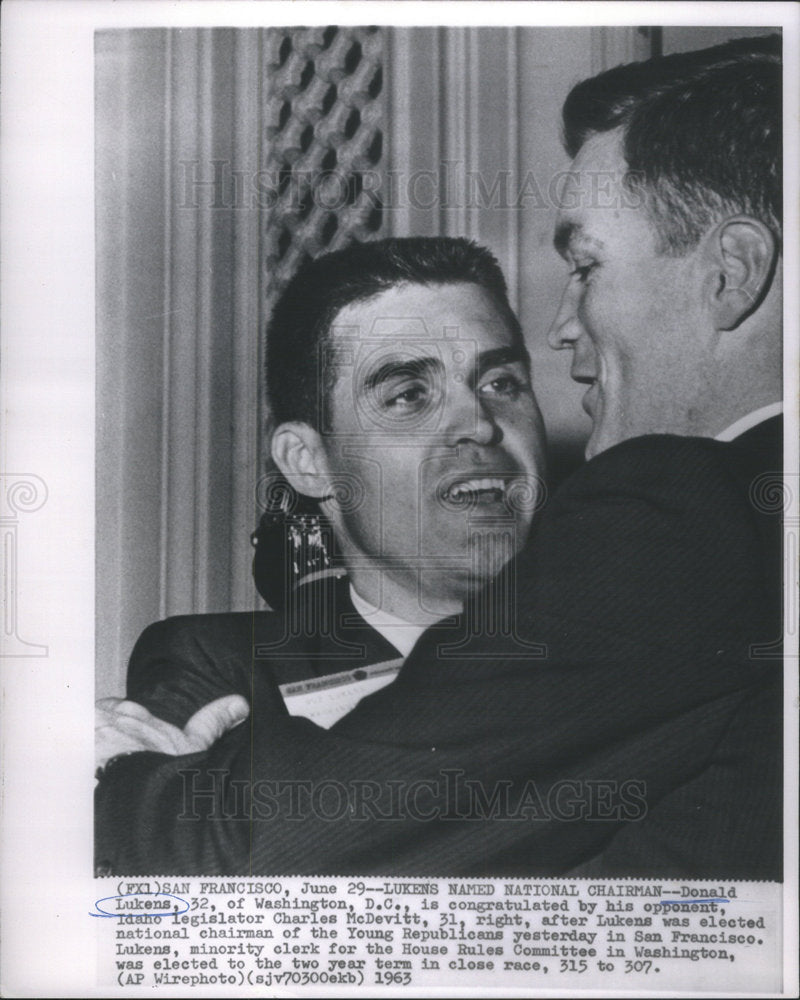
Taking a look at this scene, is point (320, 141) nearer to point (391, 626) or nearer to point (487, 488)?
point (487, 488)

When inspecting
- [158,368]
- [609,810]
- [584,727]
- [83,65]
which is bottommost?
[609,810]

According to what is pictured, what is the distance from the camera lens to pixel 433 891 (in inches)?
91.3

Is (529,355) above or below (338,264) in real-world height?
below

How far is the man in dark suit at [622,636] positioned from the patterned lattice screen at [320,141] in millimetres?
483

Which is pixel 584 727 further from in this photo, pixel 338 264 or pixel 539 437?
pixel 338 264

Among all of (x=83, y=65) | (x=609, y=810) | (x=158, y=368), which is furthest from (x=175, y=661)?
(x=83, y=65)

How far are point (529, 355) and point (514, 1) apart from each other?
2.80 ft

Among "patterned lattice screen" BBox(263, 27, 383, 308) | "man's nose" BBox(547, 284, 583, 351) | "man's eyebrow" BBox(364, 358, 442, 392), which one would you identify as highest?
"patterned lattice screen" BBox(263, 27, 383, 308)

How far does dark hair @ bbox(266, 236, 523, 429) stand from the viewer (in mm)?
2342

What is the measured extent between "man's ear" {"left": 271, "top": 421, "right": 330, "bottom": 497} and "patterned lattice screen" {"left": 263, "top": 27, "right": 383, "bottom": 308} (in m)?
0.32

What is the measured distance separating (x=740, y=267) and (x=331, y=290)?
3.17 feet

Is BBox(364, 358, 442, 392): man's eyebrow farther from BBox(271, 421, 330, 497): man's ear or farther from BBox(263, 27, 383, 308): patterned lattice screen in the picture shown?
BBox(263, 27, 383, 308): patterned lattice screen

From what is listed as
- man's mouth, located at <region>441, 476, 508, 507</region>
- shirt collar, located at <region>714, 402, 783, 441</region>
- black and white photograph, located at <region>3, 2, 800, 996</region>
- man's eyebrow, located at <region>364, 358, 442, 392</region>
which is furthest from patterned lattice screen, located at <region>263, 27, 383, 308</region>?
shirt collar, located at <region>714, 402, 783, 441</region>

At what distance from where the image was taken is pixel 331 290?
2354 mm
